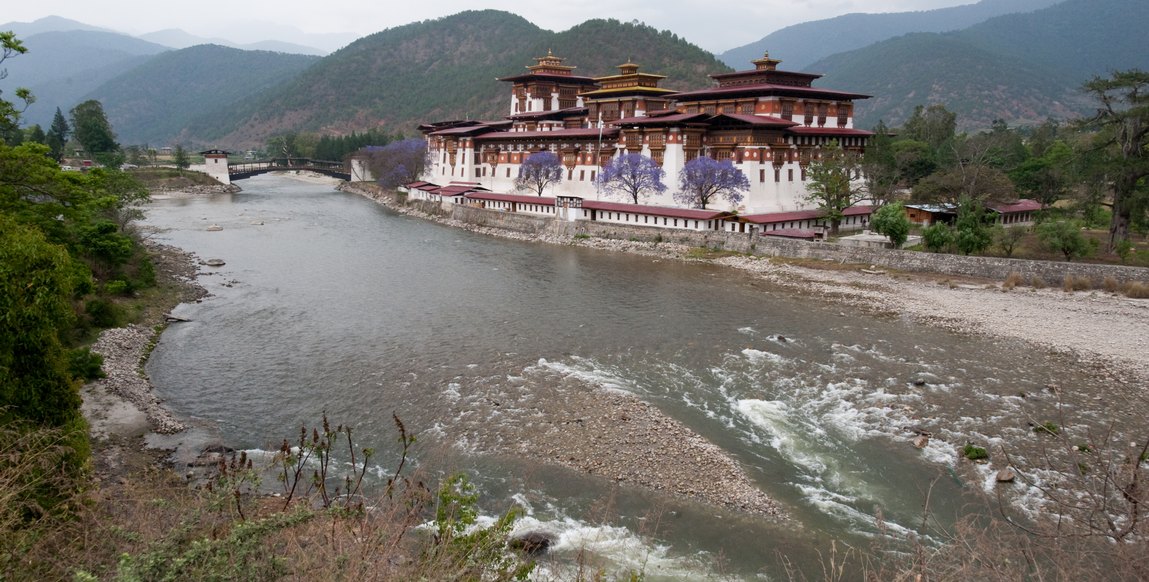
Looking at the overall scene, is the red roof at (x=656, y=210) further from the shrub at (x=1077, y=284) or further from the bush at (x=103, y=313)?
the bush at (x=103, y=313)

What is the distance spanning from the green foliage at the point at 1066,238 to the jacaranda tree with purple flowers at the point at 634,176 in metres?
22.7

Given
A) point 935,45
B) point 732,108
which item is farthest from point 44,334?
point 935,45

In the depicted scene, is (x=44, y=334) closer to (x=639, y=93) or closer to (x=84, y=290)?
(x=84, y=290)

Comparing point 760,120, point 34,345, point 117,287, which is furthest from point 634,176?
point 34,345

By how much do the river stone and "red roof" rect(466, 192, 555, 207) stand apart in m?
42.1

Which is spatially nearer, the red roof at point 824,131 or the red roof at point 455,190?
the red roof at point 824,131

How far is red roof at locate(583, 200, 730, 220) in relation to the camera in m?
44.3

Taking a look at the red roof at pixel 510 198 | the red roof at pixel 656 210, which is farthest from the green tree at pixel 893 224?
the red roof at pixel 510 198

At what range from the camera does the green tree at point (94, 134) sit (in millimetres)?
79188

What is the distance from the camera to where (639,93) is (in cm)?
5897

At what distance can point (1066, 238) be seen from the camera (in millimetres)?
32656

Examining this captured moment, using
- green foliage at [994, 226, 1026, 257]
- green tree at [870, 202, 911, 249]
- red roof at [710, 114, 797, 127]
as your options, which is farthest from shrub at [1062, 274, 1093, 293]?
red roof at [710, 114, 797, 127]

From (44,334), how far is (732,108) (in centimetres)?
4717

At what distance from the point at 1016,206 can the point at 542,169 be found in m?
33.0
